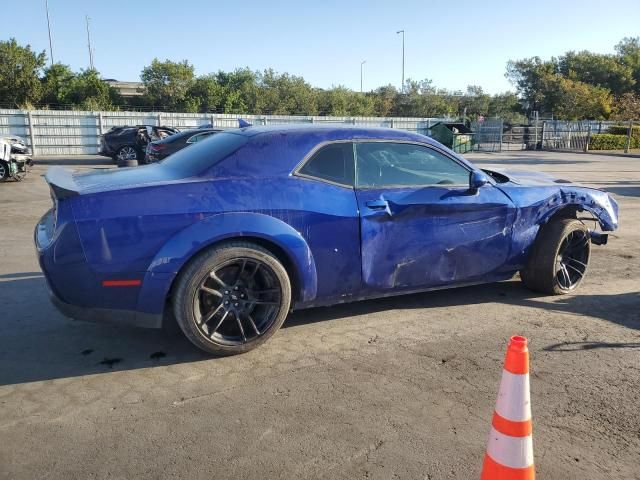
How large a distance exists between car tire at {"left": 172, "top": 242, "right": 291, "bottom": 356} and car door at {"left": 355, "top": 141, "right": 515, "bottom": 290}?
2.54ft

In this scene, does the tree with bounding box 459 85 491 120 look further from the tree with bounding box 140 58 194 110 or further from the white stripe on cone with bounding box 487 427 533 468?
the white stripe on cone with bounding box 487 427 533 468

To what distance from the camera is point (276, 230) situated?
12.3 feet

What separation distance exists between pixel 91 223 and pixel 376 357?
6.95ft

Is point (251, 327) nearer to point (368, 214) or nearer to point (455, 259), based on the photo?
point (368, 214)

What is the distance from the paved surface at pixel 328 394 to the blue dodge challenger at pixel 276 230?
13.0 inches

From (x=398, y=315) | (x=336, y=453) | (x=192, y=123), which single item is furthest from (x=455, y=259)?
(x=192, y=123)

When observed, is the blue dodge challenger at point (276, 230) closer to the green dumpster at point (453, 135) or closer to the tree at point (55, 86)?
the green dumpster at point (453, 135)

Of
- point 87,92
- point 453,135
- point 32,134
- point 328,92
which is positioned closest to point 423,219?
point 453,135

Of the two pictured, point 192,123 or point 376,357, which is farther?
point 192,123

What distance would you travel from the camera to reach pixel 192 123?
28.2 metres

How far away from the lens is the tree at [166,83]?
4525 centimetres

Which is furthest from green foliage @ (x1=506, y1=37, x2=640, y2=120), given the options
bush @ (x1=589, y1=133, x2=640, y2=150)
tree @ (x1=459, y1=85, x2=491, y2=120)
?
bush @ (x1=589, y1=133, x2=640, y2=150)

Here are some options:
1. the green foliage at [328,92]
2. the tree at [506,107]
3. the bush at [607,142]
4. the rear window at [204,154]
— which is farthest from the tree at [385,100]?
the rear window at [204,154]

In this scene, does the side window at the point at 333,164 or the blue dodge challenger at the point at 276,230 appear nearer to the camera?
the blue dodge challenger at the point at 276,230
